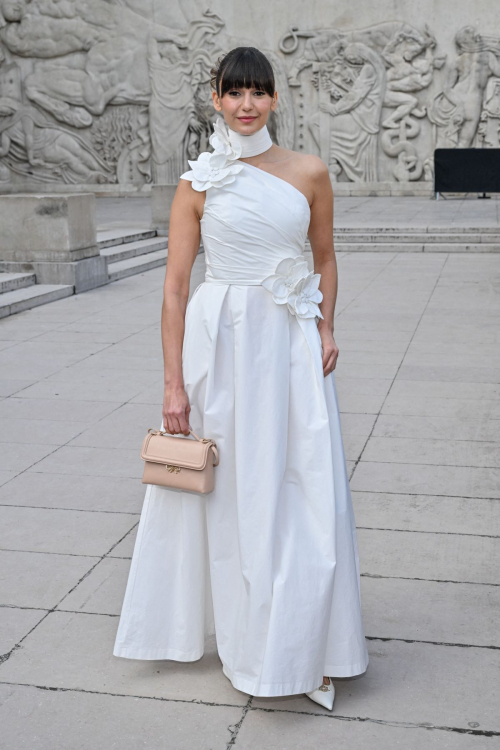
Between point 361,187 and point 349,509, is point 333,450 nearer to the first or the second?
point 349,509

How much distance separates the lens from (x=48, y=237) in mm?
10031

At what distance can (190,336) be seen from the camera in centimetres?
259

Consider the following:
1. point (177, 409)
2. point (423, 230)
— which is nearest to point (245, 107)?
point (177, 409)

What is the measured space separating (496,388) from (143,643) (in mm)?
3845

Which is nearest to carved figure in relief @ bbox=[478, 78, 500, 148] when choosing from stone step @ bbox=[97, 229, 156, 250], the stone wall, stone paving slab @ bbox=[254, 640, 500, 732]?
the stone wall

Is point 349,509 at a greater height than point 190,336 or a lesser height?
lesser

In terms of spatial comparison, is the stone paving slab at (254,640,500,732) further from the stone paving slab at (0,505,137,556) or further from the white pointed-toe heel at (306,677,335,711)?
the stone paving slab at (0,505,137,556)

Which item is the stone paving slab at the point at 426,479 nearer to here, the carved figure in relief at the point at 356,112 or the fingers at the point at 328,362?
the fingers at the point at 328,362

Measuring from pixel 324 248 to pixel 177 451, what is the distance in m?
0.71

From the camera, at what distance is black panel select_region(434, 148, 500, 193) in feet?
57.5

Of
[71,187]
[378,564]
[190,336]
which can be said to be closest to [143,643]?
[190,336]

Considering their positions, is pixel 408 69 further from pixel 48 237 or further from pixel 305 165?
pixel 305 165

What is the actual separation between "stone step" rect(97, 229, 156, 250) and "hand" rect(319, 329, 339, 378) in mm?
10358

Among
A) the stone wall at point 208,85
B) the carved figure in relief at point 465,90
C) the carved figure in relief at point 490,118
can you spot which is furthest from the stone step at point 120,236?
the carved figure in relief at point 490,118
